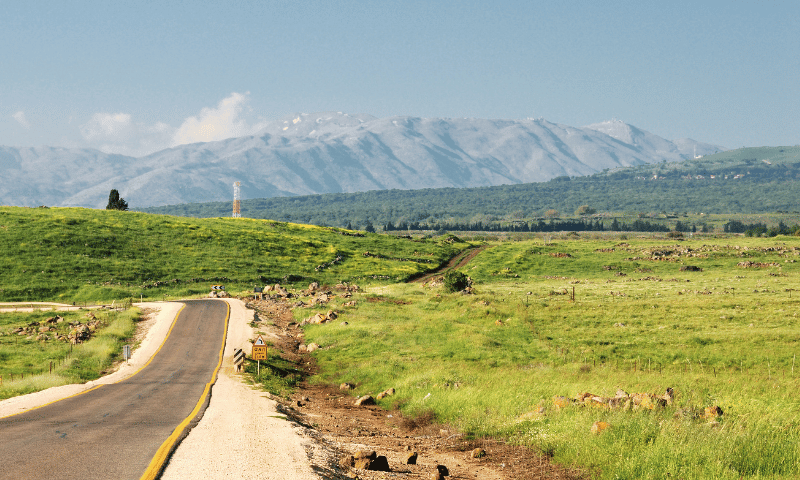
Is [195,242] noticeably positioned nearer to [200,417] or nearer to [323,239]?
[323,239]

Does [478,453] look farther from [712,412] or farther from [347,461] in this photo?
[712,412]

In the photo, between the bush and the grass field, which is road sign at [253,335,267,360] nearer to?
the grass field

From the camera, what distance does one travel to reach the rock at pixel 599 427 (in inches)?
671

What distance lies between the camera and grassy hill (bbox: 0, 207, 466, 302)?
2960 inches

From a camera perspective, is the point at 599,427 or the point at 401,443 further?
the point at 401,443

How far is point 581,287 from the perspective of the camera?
74875 mm

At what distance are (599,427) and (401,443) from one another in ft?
22.8

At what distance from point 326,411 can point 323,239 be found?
9443 cm

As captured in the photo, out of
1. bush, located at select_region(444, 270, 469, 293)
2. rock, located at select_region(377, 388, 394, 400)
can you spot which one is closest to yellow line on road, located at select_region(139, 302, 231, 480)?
rock, located at select_region(377, 388, 394, 400)

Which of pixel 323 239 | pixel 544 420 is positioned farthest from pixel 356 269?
pixel 544 420

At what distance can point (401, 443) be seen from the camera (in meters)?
21.0

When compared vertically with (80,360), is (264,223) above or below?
above

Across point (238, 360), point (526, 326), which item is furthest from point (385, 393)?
point (526, 326)

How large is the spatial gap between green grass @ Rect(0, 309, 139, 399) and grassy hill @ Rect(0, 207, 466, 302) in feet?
53.7
